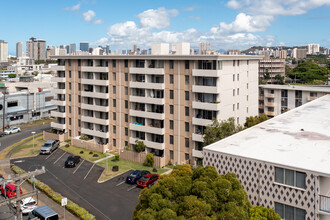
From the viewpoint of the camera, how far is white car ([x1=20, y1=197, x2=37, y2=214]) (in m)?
35.2

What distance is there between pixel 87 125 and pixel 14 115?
29.2 metres

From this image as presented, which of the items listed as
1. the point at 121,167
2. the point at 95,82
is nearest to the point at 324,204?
the point at 121,167

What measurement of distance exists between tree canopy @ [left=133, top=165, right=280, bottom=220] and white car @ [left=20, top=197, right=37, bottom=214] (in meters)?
19.0

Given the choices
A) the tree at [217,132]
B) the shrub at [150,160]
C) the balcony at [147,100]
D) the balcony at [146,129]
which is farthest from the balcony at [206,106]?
the shrub at [150,160]

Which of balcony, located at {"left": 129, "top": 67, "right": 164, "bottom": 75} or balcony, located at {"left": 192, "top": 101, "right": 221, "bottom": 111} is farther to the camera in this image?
balcony, located at {"left": 129, "top": 67, "right": 164, "bottom": 75}

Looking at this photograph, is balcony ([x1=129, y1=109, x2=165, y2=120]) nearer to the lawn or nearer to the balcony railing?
the lawn

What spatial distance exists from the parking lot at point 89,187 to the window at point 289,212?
18512 millimetres

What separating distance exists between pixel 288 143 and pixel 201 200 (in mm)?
10981

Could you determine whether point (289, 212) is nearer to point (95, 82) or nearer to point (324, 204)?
point (324, 204)

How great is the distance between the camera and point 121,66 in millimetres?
58625

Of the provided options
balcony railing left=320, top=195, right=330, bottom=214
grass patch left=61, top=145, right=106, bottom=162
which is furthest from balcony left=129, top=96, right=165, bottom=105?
balcony railing left=320, top=195, right=330, bottom=214

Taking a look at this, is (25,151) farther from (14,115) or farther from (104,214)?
(104,214)

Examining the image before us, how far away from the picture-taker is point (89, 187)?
43.8 m

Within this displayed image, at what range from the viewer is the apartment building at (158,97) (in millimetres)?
49156
